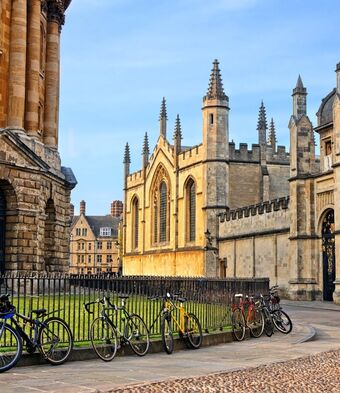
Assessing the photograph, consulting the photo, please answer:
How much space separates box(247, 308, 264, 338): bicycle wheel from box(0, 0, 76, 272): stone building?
11.1 m

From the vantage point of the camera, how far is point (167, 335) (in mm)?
13852

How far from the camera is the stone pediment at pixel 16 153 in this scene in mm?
26500

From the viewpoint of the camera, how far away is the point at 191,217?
6103 cm

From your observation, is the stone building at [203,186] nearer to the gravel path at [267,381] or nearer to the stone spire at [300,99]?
the stone spire at [300,99]

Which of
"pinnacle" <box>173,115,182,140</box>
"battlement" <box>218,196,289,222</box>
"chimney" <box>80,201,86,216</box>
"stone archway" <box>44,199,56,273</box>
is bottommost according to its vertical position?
"stone archway" <box>44,199,56,273</box>

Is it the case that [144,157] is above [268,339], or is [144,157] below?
above

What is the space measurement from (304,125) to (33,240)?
61.5 ft

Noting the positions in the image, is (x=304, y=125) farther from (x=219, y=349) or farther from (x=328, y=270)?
(x=219, y=349)

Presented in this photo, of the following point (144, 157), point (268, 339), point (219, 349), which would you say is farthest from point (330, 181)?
point (144, 157)

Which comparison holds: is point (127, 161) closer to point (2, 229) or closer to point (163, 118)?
point (163, 118)

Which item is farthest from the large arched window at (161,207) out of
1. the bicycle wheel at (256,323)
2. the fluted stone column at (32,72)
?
the bicycle wheel at (256,323)

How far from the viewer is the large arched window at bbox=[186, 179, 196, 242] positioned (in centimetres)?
6025

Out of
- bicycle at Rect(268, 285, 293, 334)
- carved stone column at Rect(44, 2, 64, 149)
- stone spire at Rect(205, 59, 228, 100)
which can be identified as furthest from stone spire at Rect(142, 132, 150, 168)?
bicycle at Rect(268, 285, 293, 334)

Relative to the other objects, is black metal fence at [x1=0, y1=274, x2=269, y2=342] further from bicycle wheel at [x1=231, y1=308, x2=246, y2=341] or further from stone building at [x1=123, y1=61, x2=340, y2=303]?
stone building at [x1=123, y1=61, x2=340, y2=303]
